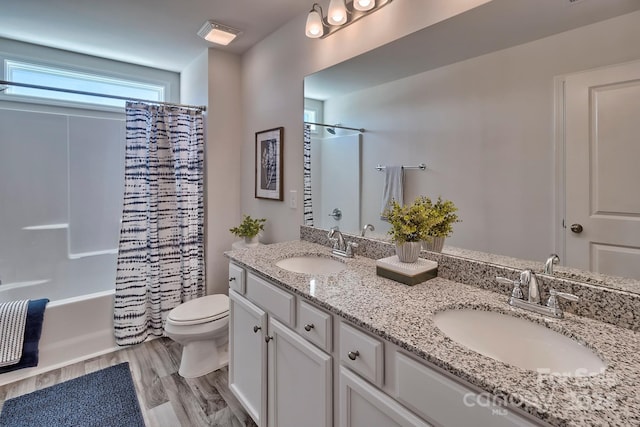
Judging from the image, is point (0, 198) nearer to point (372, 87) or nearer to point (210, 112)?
point (210, 112)

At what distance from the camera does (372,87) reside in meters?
1.63

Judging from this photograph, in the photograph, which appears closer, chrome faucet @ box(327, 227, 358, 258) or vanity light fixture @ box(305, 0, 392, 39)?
vanity light fixture @ box(305, 0, 392, 39)

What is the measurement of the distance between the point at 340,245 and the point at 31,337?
212cm

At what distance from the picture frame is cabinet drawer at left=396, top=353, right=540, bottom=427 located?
1652 mm

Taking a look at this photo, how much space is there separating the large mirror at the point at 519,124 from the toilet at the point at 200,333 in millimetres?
1244

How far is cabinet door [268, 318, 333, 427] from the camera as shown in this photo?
1.08m

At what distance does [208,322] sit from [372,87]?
172 centimetres

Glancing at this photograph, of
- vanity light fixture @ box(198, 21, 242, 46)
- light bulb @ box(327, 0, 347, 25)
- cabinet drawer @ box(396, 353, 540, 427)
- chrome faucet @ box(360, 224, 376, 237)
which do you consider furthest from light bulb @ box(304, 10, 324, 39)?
cabinet drawer @ box(396, 353, 540, 427)

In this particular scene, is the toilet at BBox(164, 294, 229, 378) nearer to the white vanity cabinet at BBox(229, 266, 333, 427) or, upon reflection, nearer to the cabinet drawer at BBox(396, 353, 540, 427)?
the white vanity cabinet at BBox(229, 266, 333, 427)

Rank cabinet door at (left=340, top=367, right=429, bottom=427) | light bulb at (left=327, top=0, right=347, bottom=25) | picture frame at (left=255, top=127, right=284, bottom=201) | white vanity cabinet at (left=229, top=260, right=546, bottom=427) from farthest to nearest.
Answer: picture frame at (left=255, top=127, right=284, bottom=201), light bulb at (left=327, top=0, right=347, bottom=25), cabinet door at (left=340, top=367, right=429, bottom=427), white vanity cabinet at (left=229, top=260, right=546, bottom=427)

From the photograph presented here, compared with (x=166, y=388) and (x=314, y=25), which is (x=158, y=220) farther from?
(x=314, y=25)

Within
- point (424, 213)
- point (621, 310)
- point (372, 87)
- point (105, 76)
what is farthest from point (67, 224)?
point (621, 310)

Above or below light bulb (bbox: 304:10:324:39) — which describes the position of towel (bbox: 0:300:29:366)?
below

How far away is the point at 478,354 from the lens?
738 millimetres
